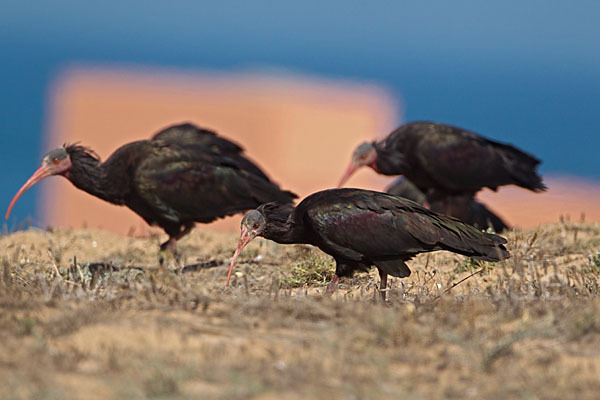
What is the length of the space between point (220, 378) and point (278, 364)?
1.17 feet

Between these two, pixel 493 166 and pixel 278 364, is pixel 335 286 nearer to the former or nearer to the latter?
pixel 278 364

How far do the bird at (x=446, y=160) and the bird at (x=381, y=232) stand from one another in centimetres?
413

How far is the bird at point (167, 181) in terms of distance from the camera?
29.8 ft

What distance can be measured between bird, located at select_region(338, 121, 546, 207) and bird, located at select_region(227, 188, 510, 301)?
413cm

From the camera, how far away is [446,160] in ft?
34.9

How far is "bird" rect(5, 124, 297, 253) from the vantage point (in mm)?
9070

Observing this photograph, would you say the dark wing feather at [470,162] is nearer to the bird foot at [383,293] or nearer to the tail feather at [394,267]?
the tail feather at [394,267]

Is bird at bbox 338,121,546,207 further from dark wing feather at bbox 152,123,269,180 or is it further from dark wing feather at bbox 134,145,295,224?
dark wing feather at bbox 134,145,295,224

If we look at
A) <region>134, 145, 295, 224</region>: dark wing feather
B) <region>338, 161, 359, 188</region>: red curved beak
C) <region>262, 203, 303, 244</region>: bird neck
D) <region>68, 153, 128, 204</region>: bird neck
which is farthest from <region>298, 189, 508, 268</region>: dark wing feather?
<region>338, 161, 359, 188</region>: red curved beak

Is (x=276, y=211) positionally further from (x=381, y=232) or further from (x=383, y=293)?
(x=383, y=293)

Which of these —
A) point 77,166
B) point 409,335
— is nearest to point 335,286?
point 409,335

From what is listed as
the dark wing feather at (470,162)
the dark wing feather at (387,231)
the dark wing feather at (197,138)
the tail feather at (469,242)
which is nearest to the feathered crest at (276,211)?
the dark wing feather at (387,231)

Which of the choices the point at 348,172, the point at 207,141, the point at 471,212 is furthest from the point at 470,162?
the point at 207,141

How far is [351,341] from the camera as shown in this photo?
4.24 m
